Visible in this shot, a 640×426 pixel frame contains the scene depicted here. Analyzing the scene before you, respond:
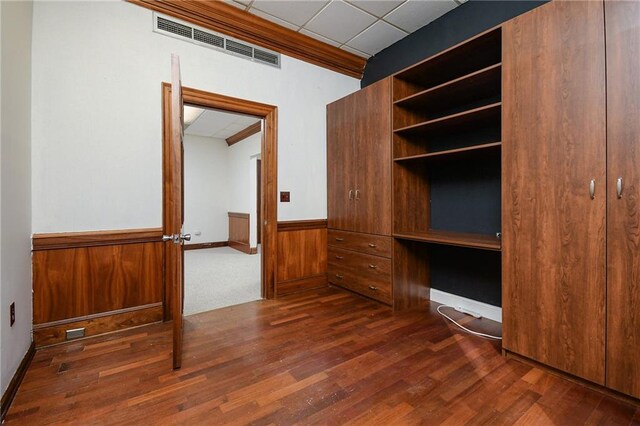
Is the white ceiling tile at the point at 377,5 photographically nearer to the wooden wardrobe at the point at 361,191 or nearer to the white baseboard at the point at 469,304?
the wooden wardrobe at the point at 361,191

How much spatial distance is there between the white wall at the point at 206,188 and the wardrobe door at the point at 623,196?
670 centimetres

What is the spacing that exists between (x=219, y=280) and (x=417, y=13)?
3835 mm

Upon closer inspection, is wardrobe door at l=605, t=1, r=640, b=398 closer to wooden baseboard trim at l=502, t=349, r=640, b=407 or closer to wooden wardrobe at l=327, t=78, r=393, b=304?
wooden baseboard trim at l=502, t=349, r=640, b=407

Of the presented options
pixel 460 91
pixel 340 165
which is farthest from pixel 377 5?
pixel 340 165

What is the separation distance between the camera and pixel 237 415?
1.42 m

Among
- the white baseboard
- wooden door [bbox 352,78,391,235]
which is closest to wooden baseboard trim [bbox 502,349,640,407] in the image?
the white baseboard

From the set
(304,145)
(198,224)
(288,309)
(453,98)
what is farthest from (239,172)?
(453,98)

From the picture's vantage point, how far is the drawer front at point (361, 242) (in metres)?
2.78

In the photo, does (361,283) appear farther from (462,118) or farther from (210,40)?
(210,40)

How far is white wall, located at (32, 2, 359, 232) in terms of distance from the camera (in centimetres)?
212

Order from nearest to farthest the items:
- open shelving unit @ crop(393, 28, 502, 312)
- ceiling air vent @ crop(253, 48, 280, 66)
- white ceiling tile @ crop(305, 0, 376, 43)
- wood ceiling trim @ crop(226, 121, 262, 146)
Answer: open shelving unit @ crop(393, 28, 502, 312) < white ceiling tile @ crop(305, 0, 376, 43) < ceiling air vent @ crop(253, 48, 280, 66) < wood ceiling trim @ crop(226, 121, 262, 146)

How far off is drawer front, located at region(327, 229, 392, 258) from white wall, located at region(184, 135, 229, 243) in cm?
428

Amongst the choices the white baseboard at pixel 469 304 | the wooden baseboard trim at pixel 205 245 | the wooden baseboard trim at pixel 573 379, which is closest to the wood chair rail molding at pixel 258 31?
the white baseboard at pixel 469 304

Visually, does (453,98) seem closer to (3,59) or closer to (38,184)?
(3,59)
